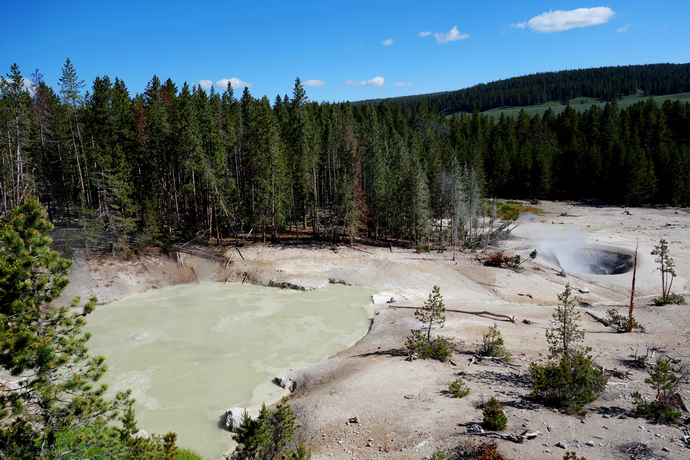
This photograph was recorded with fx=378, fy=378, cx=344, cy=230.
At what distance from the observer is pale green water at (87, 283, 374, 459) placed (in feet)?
46.4

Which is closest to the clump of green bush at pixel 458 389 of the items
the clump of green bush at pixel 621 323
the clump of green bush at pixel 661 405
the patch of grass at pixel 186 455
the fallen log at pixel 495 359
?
the fallen log at pixel 495 359

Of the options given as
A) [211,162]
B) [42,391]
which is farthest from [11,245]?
[211,162]

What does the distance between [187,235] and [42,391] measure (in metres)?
31.7

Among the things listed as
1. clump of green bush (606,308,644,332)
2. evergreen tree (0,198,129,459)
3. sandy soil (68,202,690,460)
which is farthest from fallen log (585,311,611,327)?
evergreen tree (0,198,129,459)

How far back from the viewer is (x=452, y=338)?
658 inches

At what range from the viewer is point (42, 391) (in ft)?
24.1

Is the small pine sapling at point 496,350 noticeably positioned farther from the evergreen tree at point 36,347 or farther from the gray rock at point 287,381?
the evergreen tree at point 36,347

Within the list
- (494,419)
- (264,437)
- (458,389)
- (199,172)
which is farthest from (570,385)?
(199,172)

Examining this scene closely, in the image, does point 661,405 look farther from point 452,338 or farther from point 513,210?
point 513,210

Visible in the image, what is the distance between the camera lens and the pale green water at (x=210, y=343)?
46.4 feet

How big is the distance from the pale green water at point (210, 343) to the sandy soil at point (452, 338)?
5.67ft

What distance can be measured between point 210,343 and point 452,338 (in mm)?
12415

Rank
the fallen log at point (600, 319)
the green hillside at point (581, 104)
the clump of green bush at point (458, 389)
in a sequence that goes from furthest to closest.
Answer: the green hillside at point (581, 104)
the fallen log at point (600, 319)
the clump of green bush at point (458, 389)

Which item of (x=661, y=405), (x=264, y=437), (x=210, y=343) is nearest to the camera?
(x=264, y=437)
